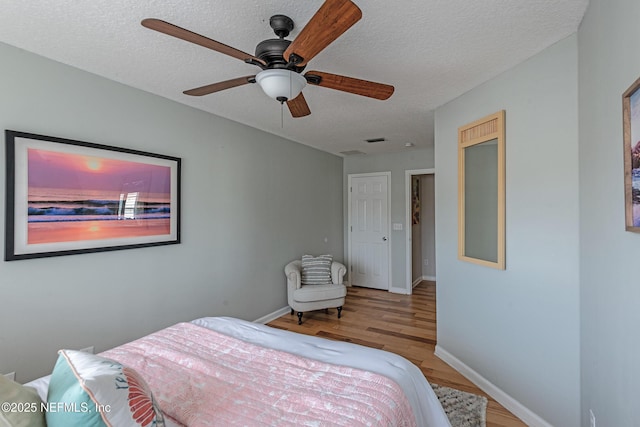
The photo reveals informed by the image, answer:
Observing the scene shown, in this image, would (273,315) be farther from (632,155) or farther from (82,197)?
(632,155)

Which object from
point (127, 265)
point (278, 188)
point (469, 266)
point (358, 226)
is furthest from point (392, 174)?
point (127, 265)

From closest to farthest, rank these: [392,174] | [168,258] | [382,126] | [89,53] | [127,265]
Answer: [89,53] < [127,265] < [168,258] < [382,126] < [392,174]

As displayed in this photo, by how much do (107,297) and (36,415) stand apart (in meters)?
1.73

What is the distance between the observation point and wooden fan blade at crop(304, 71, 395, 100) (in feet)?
5.35

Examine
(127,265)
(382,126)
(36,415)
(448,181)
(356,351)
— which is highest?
(382,126)

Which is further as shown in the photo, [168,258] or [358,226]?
[358,226]

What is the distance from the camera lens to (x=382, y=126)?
372 cm

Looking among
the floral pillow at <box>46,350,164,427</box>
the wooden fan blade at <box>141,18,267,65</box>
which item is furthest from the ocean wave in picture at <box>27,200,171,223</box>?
the wooden fan blade at <box>141,18,267,65</box>

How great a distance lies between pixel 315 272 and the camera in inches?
161

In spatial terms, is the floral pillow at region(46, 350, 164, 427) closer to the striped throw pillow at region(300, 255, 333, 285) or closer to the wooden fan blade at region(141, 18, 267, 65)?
the wooden fan blade at region(141, 18, 267, 65)

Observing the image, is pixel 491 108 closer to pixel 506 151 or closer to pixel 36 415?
pixel 506 151

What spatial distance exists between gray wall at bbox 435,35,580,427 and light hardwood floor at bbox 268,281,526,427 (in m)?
0.21

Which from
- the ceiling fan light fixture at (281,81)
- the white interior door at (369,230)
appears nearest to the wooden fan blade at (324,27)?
the ceiling fan light fixture at (281,81)

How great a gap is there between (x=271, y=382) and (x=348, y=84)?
154 centimetres
